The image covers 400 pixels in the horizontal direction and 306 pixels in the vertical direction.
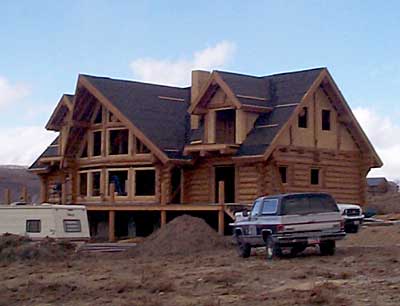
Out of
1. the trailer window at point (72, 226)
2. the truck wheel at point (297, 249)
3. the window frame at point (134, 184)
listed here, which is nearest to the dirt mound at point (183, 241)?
the trailer window at point (72, 226)

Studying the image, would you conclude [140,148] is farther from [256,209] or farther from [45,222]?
[256,209]

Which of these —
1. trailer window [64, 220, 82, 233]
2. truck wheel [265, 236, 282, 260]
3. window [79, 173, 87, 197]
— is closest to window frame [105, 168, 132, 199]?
window [79, 173, 87, 197]

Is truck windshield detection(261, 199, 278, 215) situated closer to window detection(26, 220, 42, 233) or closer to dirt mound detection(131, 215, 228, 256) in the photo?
dirt mound detection(131, 215, 228, 256)

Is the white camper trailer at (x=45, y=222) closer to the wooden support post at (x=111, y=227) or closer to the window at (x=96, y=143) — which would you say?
the wooden support post at (x=111, y=227)

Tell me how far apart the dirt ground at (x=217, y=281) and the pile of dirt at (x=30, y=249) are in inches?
72.1

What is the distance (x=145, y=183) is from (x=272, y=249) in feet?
63.4

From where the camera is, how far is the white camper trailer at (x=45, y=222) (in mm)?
34625

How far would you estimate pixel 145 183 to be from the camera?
45656 millimetres

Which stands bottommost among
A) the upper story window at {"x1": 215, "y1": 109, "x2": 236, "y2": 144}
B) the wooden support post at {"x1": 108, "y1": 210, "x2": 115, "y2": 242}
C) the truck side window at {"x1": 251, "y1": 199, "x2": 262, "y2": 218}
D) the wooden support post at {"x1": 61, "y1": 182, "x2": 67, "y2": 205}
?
the wooden support post at {"x1": 108, "y1": 210, "x2": 115, "y2": 242}

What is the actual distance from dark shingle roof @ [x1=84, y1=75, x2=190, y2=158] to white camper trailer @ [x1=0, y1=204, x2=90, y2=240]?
7984mm

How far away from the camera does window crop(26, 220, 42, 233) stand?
35.0 metres

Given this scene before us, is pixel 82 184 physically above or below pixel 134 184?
above

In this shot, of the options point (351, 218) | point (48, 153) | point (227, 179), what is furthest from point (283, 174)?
point (48, 153)

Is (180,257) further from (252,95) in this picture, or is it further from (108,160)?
(108,160)
